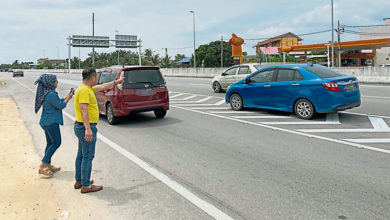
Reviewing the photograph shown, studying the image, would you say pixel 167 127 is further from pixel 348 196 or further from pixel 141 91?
pixel 348 196

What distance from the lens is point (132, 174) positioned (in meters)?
5.11

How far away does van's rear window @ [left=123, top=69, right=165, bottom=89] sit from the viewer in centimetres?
908

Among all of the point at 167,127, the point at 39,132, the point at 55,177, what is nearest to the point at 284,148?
the point at 167,127

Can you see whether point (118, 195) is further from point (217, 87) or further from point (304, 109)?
point (217, 87)

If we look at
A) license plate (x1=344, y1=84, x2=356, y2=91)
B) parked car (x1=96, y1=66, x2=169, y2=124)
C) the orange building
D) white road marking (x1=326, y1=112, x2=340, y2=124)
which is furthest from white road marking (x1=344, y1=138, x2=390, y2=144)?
the orange building

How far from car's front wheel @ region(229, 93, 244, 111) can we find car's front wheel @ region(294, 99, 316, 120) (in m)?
2.27

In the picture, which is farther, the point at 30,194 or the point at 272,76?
the point at 272,76

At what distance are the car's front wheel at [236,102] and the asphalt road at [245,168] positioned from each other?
1.89m

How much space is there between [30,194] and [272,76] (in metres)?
7.66

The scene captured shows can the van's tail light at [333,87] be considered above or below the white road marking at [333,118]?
above

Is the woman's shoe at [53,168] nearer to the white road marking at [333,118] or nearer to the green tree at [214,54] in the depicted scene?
the white road marking at [333,118]

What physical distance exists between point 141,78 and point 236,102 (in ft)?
12.3

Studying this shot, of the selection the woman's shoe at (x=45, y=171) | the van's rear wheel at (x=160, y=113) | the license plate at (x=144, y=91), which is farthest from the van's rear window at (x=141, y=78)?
the woman's shoe at (x=45, y=171)

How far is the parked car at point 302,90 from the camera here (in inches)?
340
